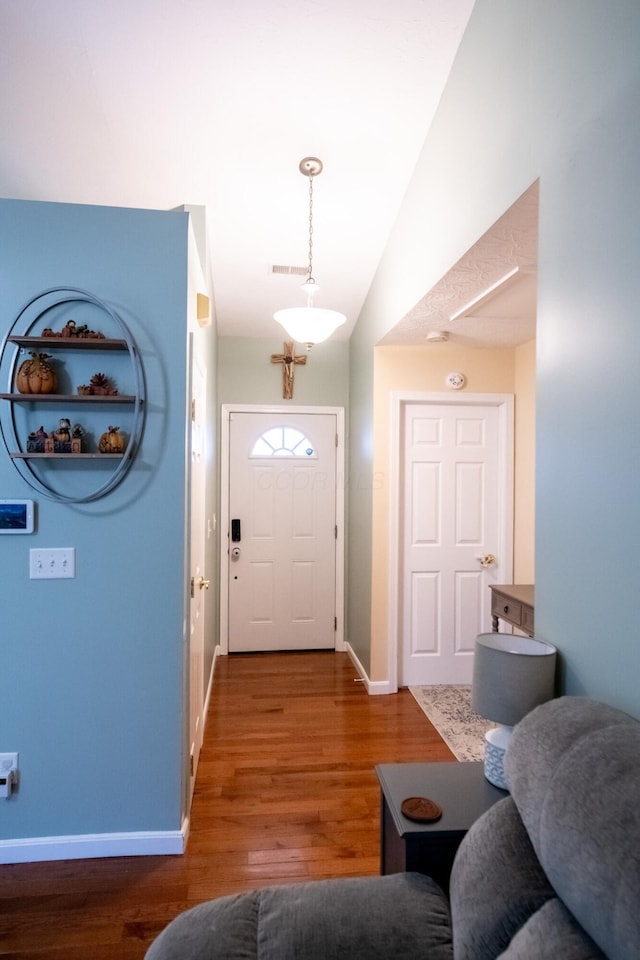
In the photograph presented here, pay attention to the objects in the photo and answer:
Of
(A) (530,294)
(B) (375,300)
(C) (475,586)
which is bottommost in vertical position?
(C) (475,586)

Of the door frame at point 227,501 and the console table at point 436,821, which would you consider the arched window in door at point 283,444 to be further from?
the console table at point 436,821

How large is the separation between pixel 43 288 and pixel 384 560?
2526mm

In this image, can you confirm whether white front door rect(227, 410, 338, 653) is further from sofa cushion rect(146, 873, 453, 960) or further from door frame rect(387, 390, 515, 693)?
sofa cushion rect(146, 873, 453, 960)

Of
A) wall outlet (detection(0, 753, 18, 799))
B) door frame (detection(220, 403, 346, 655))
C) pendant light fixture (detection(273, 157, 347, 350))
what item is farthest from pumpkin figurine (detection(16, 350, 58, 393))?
door frame (detection(220, 403, 346, 655))

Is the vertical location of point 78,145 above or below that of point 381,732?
above

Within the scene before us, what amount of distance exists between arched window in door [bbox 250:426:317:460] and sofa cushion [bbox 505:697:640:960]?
3479 mm

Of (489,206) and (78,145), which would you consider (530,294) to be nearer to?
(489,206)

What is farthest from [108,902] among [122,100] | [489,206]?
[122,100]

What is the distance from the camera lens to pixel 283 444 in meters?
4.38

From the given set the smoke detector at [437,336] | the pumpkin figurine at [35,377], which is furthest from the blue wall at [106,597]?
the smoke detector at [437,336]

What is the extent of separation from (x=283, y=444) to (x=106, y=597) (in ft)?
8.42

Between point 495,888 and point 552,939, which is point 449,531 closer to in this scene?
point 495,888


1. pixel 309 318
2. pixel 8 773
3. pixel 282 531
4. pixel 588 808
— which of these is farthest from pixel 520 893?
pixel 282 531

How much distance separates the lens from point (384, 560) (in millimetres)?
3514
